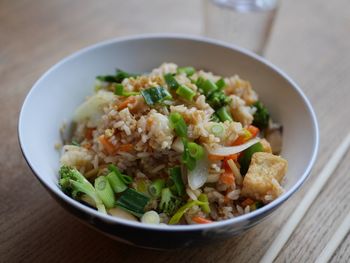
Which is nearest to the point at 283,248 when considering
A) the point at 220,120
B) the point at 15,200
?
the point at 220,120

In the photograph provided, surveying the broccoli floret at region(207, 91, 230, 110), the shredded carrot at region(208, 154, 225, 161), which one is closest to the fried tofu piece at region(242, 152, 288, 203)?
the shredded carrot at region(208, 154, 225, 161)

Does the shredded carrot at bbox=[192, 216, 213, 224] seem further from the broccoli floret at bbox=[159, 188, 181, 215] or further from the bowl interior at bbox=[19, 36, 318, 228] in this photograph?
the bowl interior at bbox=[19, 36, 318, 228]

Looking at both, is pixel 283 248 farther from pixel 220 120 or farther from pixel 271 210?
pixel 220 120

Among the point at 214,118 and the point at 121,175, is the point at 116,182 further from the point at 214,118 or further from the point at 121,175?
the point at 214,118

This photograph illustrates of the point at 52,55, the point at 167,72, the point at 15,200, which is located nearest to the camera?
the point at 15,200

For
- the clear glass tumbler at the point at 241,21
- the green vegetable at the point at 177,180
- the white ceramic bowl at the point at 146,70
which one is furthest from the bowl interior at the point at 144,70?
the clear glass tumbler at the point at 241,21

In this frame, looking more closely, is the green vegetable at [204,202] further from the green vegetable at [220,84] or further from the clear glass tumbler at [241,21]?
the clear glass tumbler at [241,21]
